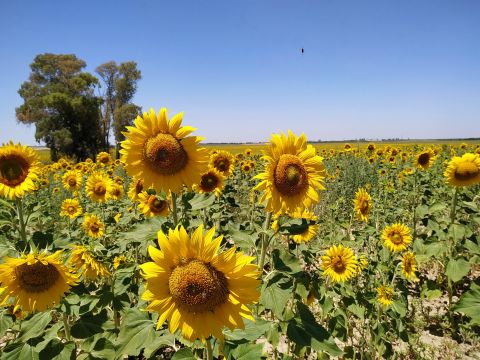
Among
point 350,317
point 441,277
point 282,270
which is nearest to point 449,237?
point 441,277

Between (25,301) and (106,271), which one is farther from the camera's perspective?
(106,271)

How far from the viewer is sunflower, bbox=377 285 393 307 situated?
10.9 ft

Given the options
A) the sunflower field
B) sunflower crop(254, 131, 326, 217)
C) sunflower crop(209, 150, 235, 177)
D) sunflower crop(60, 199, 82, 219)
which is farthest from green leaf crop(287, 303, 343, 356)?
sunflower crop(60, 199, 82, 219)

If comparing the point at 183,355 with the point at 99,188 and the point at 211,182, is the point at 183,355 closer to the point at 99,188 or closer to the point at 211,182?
the point at 211,182

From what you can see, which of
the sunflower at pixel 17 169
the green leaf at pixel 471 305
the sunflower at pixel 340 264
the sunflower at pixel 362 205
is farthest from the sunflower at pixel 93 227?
the green leaf at pixel 471 305

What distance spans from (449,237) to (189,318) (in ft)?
12.5

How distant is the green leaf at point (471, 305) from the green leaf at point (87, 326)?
2.83 meters

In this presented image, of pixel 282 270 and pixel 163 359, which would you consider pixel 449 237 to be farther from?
pixel 163 359

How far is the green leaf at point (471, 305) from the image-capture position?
8.27ft

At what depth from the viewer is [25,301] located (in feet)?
7.56

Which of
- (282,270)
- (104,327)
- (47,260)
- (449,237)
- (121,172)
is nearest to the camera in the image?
(282,270)

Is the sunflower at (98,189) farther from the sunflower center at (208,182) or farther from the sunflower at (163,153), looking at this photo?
the sunflower at (163,153)

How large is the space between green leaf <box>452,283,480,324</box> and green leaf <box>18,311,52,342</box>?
10.4 feet

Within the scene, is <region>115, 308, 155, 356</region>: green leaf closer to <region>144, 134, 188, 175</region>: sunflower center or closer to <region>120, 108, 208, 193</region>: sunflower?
<region>120, 108, 208, 193</region>: sunflower
